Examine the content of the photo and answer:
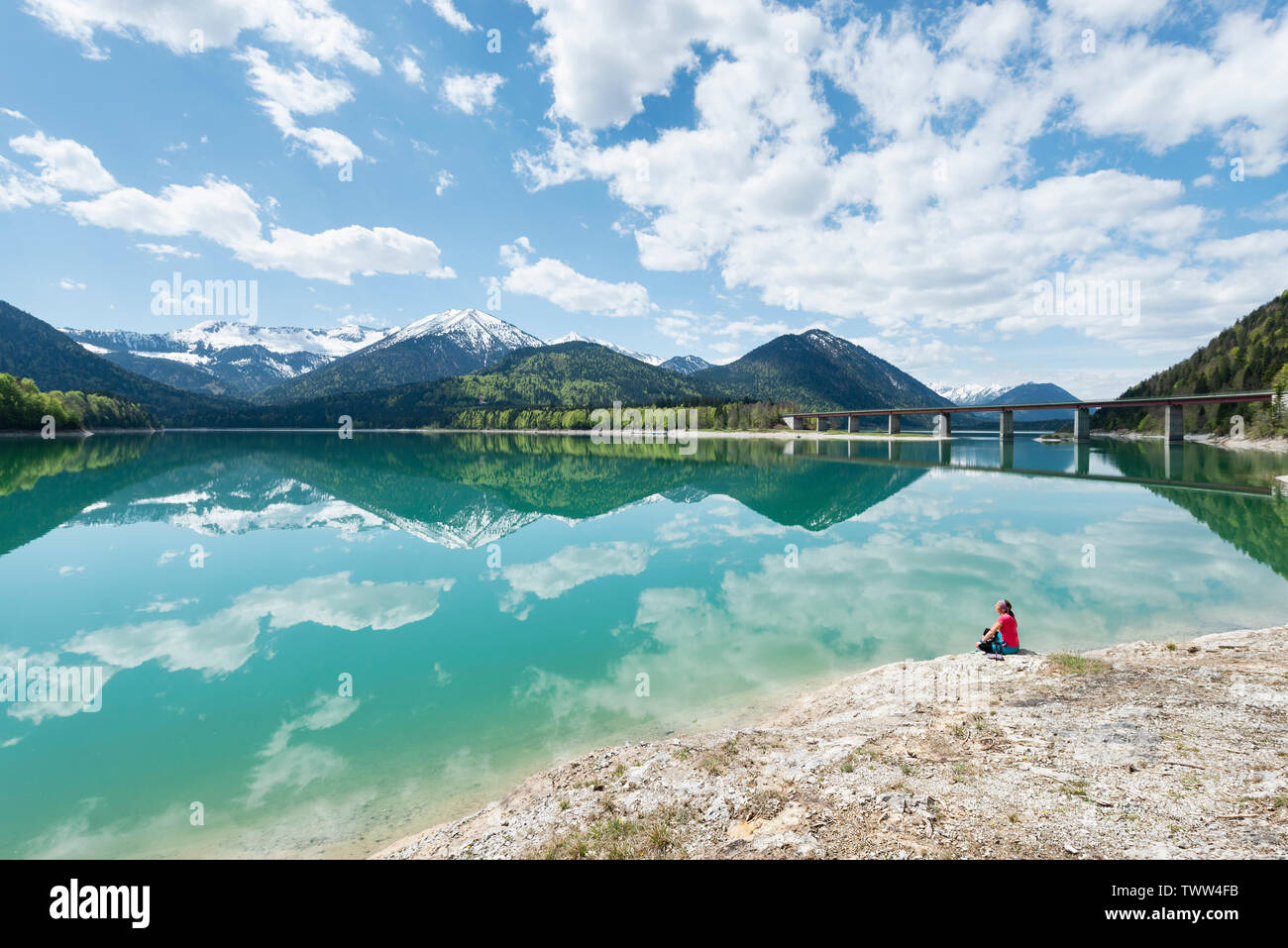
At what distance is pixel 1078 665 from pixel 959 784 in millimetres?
7821

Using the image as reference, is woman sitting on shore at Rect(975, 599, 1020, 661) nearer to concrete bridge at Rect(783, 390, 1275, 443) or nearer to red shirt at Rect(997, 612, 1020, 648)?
red shirt at Rect(997, 612, 1020, 648)

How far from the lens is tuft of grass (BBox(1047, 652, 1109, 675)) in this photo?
12.3m

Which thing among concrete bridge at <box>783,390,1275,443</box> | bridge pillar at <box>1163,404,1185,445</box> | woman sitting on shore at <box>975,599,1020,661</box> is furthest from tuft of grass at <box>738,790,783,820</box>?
bridge pillar at <box>1163,404,1185,445</box>

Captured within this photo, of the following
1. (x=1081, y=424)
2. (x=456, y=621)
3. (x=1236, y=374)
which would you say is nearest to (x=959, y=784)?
(x=456, y=621)

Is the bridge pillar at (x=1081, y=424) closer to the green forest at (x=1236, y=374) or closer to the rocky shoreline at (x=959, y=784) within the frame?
the green forest at (x=1236, y=374)

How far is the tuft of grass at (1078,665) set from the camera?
12343 millimetres

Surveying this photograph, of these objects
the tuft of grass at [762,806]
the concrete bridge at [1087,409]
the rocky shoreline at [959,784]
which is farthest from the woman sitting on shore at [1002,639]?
the concrete bridge at [1087,409]

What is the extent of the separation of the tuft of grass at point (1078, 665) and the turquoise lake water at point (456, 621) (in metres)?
3.92

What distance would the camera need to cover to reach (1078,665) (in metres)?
12.6

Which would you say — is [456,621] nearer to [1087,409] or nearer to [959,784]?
[959,784]

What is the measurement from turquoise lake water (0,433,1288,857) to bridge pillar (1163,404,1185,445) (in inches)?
3909
